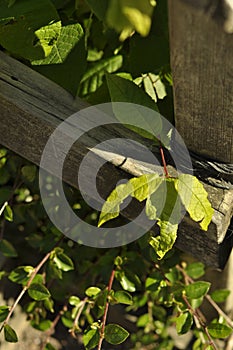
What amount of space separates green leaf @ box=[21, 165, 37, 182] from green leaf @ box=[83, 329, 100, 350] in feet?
1.22

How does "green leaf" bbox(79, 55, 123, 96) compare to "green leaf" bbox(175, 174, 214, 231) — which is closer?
"green leaf" bbox(175, 174, 214, 231)

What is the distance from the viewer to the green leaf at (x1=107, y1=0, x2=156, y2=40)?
576 mm

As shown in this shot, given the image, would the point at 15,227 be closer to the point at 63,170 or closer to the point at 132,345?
the point at 132,345

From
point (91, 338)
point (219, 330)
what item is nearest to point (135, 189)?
point (91, 338)

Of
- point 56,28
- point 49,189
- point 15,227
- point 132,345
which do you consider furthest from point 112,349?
point 56,28

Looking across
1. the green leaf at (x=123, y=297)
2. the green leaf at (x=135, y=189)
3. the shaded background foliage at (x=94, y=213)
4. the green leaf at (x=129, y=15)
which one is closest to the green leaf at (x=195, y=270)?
the shaded background foliage at (x=94, y=213)

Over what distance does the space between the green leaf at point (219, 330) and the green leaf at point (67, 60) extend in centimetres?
59

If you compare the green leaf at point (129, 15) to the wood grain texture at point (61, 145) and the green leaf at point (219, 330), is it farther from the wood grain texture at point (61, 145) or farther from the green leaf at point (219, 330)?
the green leaf at point (219, 330)

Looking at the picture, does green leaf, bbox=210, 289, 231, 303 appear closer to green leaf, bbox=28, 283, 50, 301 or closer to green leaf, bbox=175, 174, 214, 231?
green leaf, bbox=28, 283, 50, 301

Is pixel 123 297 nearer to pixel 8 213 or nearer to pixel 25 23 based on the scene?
pixel 8 213

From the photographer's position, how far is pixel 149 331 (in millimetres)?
1823

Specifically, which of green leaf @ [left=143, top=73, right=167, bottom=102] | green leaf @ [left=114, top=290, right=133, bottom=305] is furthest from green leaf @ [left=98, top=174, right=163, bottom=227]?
green leaf @ [left=114, top=290, right=133, bottom=305]

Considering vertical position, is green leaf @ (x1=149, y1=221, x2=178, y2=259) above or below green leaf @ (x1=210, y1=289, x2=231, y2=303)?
above

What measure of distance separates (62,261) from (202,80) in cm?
70
